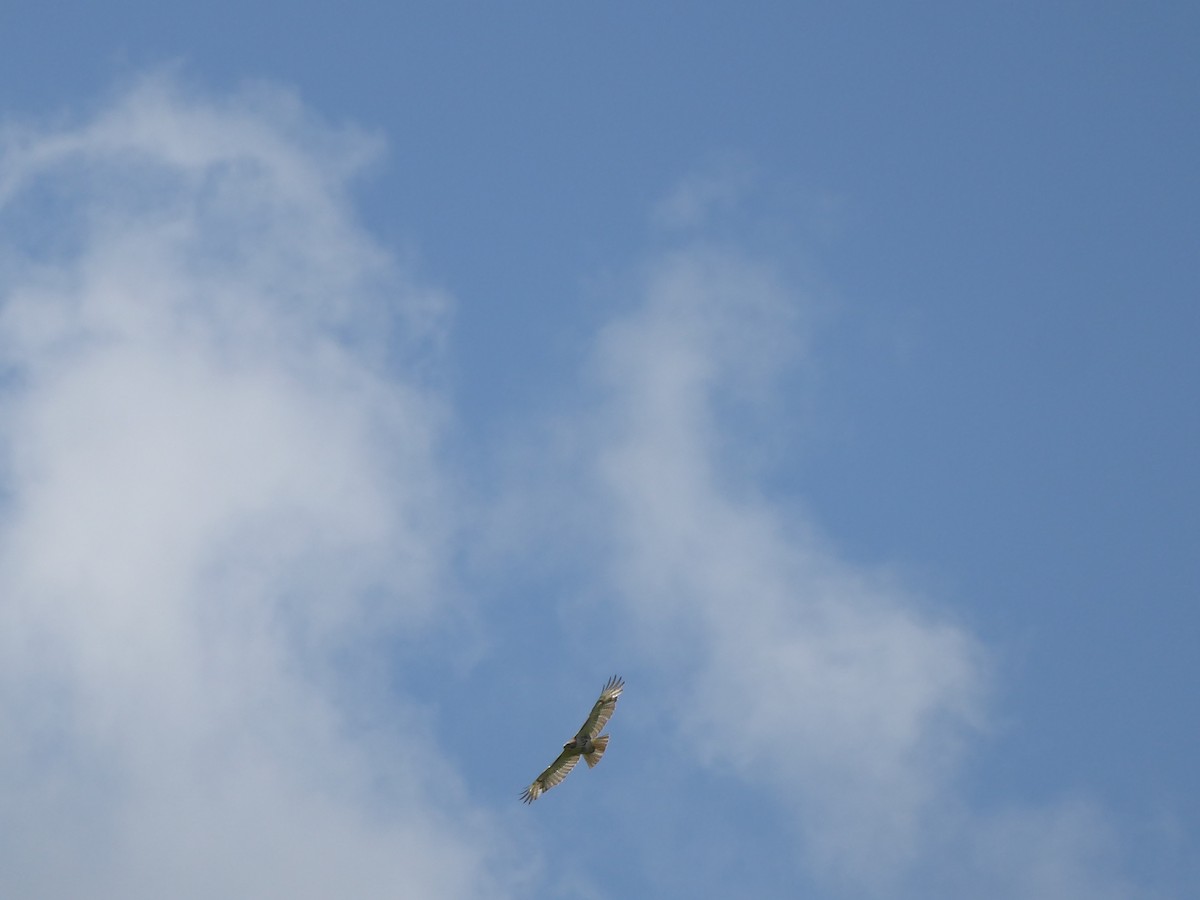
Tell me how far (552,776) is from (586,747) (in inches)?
110

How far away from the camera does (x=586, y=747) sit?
→ 103812mm

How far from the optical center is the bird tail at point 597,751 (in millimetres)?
103312

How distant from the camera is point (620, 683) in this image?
101562 millimetres

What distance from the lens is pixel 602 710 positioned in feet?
335

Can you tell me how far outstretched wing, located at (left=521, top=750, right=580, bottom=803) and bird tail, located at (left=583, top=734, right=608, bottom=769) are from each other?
0.84 metres

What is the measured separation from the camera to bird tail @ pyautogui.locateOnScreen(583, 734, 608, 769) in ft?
339

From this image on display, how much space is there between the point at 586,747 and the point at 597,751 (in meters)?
0.57

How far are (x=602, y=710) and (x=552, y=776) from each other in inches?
212

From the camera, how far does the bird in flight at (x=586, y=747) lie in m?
102

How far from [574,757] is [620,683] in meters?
5.64

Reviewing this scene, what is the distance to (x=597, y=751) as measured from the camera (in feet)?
340

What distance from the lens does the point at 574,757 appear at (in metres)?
105

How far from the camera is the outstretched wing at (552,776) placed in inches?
4131

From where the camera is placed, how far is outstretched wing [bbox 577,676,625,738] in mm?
101688
